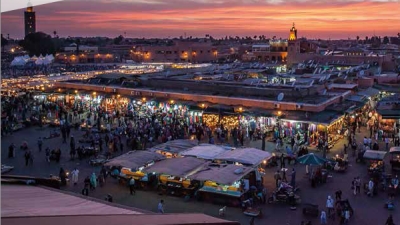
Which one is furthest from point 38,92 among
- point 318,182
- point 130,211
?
point 130,211

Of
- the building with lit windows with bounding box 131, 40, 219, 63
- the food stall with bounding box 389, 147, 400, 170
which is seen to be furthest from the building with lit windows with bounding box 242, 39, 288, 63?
the food stall with bounding box 389, 147, 400, 170

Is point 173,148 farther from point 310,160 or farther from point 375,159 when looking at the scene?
point 375,159

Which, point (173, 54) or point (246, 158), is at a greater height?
point (173, 54)

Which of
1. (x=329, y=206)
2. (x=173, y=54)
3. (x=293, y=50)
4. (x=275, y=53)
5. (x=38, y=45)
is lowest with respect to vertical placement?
(x=329, y=206)

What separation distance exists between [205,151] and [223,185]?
4.73ft

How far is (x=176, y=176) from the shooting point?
6.48 m

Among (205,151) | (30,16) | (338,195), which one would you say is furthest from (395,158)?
(30,16)

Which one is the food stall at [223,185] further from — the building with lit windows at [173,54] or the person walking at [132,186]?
the building with lit windows at [173,54]

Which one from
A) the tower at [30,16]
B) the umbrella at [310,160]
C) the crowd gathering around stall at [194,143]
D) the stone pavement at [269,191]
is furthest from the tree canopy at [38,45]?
the umbrella at [310,160]

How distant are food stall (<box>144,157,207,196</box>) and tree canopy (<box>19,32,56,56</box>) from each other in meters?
33.6

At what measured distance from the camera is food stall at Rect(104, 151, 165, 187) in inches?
271

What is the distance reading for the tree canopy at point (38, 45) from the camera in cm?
3825

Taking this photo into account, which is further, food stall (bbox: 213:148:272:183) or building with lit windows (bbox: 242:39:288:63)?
building with lit windows (bbox: 242:39:288:63)

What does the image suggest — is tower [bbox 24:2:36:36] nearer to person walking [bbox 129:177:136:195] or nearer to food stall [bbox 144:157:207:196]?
person walking [bbox 129:177:136:195]
